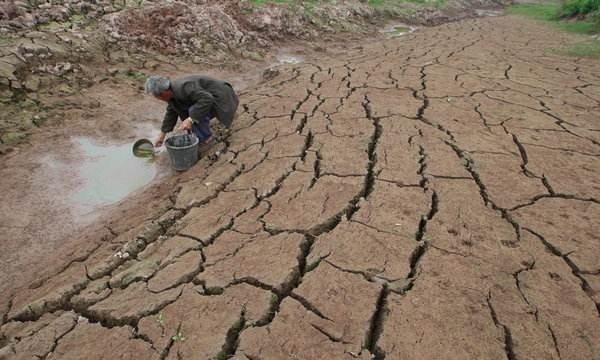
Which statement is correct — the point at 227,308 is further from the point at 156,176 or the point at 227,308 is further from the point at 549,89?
the point at 549,89

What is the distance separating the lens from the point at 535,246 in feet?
6.84

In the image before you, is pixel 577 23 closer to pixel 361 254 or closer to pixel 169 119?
pixel 169 119

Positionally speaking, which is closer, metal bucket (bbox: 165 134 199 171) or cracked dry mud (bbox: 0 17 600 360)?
cracked dry mud (bbox: 0 17 600 360)

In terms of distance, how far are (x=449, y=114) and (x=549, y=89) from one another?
1.67 metres

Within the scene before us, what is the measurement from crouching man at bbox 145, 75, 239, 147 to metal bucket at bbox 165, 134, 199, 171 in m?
0.11

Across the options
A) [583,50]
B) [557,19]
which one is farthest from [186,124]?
[557,19]

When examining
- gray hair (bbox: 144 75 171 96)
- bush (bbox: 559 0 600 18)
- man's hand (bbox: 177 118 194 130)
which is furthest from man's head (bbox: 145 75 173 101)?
bush (bbox: 559 0 600 18)

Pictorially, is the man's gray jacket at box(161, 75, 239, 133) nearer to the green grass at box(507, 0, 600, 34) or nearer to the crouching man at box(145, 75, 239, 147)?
the crouching man at box(145, 75, 239, 147)

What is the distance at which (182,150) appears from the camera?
10.7ft

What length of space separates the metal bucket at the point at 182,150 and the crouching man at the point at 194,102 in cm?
11

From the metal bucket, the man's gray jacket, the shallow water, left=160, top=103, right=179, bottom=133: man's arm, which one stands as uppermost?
the man's gray jacket

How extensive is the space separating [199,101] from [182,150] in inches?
20.9

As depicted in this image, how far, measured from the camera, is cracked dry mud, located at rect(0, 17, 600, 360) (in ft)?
5.49

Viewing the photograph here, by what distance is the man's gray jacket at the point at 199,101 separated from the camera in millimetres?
3527
